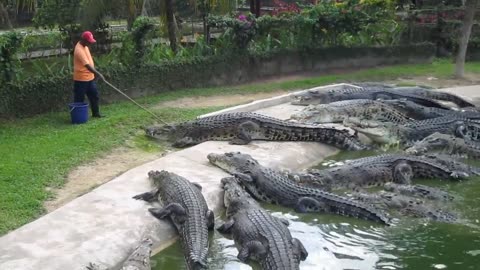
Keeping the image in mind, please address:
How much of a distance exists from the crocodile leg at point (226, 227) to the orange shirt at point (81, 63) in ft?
16.5

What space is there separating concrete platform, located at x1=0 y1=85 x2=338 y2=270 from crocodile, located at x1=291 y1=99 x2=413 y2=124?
8.29 ft

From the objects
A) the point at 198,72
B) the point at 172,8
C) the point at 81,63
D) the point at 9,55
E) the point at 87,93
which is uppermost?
the point at 172,8

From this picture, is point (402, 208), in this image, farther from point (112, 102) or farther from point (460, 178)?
point (112, 102)

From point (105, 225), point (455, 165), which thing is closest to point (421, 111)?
point (455, 165)

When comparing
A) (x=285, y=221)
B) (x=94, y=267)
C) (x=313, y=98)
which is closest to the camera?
(x=94, y=267)

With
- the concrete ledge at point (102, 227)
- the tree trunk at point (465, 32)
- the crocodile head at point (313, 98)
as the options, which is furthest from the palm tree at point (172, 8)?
the concrete ledge at point (102, 227)

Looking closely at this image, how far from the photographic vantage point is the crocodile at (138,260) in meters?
5.12

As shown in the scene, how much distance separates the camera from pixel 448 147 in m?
9.42

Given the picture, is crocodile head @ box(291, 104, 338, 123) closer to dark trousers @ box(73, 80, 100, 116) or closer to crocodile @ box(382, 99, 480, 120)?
crocodile @ box(382, 99, 480, 120)

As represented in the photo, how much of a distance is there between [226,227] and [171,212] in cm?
61

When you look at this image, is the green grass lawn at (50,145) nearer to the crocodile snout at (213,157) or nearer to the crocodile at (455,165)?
the crocodile snout at (213,157)

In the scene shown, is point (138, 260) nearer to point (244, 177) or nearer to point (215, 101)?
point (244, 177)

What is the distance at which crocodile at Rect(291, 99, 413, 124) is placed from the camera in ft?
35.7

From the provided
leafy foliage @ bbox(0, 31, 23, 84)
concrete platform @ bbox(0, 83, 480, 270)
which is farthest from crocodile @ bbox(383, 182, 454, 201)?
leafy foliage @ bbox(0, 31, 23, 84)
